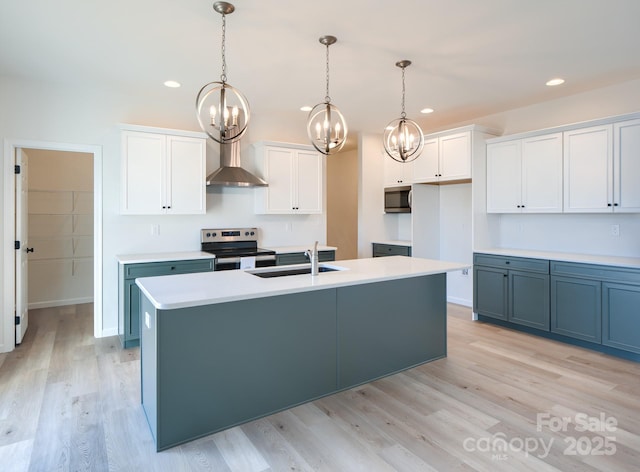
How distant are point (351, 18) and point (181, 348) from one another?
7.91 feet

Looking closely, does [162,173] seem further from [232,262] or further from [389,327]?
[389,327]

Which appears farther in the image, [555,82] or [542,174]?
[542,174]

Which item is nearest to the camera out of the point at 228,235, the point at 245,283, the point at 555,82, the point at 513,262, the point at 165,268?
the point at 245,283

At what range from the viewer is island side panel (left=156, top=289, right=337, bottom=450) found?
2193 mm

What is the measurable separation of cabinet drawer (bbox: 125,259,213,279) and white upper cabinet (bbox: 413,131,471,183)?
3084mm

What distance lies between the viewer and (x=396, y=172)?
5902 millimetres

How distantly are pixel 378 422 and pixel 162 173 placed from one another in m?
3.31

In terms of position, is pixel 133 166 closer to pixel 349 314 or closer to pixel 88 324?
pixel 88 324

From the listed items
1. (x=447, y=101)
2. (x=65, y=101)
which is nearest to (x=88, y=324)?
(x=65, y=101)

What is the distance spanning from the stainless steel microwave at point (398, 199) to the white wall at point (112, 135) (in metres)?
2.07

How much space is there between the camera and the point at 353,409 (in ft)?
8.63

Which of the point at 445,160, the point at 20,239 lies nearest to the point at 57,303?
the point at 20,239

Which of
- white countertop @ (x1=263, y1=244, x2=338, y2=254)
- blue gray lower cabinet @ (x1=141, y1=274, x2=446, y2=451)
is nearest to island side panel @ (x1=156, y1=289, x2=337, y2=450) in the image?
blue gray lower cabinet @ (x1=141, y1=274, x2=446, y2=451)

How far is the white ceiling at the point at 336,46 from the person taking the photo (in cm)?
255
